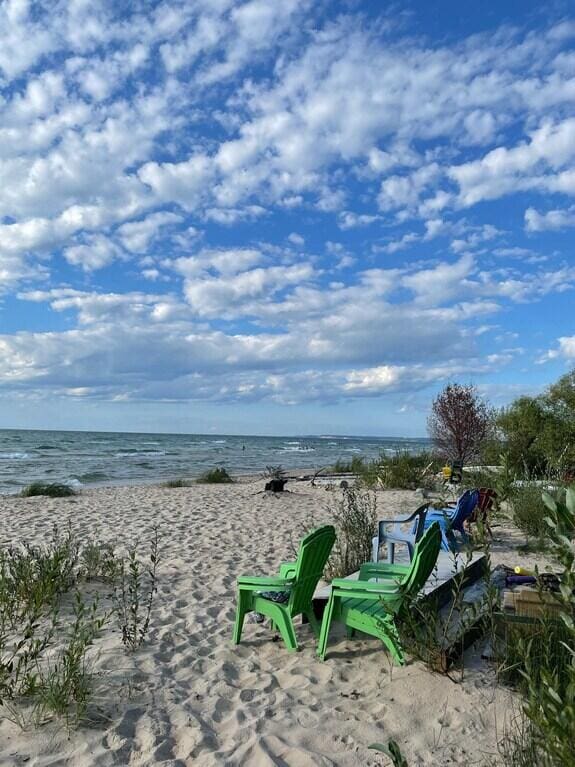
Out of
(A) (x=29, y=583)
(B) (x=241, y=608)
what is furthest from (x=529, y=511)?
(A) (x=29, y=583)

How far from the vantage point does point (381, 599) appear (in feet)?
12.4

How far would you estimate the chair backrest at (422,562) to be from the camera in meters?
4.00

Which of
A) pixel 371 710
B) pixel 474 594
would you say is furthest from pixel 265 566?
pixel 371 710

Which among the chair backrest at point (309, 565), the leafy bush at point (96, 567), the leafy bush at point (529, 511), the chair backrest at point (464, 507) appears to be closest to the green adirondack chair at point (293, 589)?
the chair backrest at point (309, 565)

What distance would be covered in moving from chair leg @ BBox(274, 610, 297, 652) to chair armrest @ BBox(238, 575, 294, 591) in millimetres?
182

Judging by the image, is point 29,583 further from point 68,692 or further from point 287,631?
point 287,631

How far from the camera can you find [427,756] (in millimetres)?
3061

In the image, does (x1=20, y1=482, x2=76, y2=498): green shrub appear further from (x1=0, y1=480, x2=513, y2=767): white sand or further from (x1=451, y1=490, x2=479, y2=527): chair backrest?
(x1=451, y1=490, x2=479, y2=527): chair backrest

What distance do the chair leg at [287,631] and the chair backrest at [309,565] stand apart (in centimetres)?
6

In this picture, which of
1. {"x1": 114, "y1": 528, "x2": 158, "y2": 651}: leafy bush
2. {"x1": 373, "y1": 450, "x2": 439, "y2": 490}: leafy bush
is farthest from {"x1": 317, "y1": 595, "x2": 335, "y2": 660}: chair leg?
{"x1": 373, "y1": 450, "x2": 439, "y2": 490}: leafy bush

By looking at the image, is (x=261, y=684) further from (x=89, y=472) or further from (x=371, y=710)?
(x=89, y=472)

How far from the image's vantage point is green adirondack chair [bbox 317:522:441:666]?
396 cm

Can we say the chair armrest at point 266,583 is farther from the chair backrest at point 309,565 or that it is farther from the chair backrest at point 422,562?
the chair backrest at point 422,562

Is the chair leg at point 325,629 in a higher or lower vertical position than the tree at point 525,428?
lower
